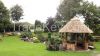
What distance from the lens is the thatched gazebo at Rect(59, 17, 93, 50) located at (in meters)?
33.3

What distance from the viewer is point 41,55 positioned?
1051 inches

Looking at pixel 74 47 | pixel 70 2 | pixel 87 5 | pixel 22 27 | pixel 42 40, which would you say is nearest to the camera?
pixel 74 47

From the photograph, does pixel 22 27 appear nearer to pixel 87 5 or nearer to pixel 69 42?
pixel 87 5

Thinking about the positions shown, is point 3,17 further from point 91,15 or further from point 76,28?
point 76,28

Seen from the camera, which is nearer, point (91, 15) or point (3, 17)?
point (91, 15)

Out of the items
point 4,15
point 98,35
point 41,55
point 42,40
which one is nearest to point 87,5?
point 98,35

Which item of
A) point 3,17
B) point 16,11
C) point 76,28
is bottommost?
point 76,28

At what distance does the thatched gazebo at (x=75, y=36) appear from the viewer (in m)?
33.3

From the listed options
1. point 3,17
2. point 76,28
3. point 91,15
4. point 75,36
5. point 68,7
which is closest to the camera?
point 76,28

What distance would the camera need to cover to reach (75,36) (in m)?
34.8

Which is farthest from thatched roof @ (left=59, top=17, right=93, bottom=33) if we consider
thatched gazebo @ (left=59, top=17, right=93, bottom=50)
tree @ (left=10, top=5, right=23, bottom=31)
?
tree @ (left=10, top=5, right=23, bottom=31)

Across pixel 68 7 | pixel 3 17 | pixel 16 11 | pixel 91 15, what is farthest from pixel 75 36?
pixel 16 11

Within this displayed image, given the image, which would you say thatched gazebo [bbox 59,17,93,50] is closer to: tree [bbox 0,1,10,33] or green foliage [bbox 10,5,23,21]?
tree [bbox 0,1,10,33]

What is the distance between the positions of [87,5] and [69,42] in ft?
65.5
